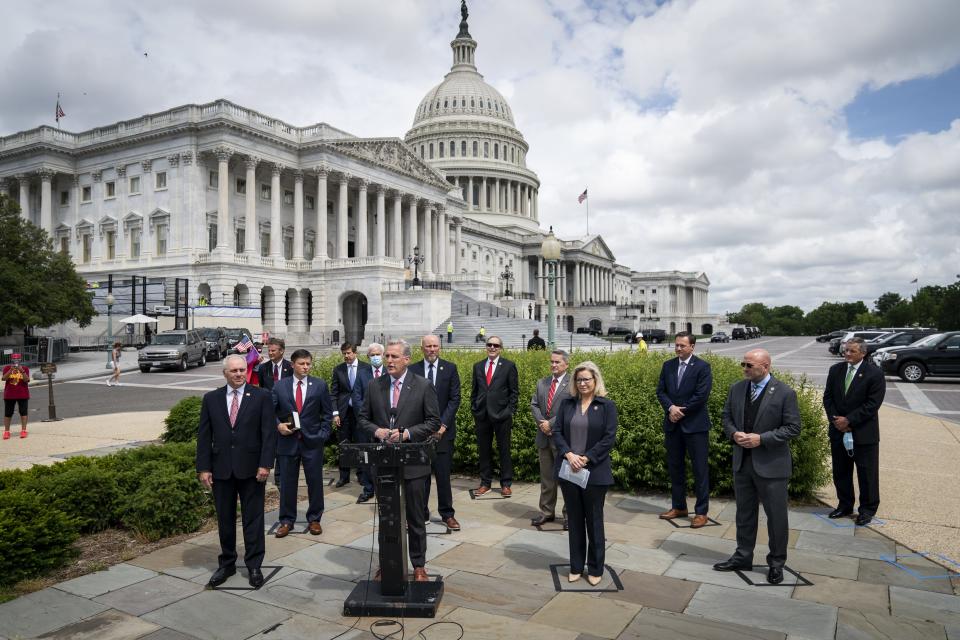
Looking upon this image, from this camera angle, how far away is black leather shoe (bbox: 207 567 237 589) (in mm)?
6594

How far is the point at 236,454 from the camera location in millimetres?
6781

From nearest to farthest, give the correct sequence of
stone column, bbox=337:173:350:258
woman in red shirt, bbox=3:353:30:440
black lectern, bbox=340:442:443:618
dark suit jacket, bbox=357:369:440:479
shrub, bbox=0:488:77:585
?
black lectern, bbox=340:442:443:618 < shrub, bbox=0:488:77:585 < dark suit jacket, bbox=357:369:440:479 < woman in red shirt, bbox=3:353:30:440 < stone column, bbox=337:173:350:258

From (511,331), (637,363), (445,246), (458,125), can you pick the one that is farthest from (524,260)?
(637,363)

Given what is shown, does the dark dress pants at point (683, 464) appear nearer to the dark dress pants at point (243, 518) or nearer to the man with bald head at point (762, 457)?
the man with bald head at point (762, 457)

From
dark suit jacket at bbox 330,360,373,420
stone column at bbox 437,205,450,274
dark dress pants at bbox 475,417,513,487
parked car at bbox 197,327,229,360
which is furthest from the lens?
stone column at bbox 437,205,450,274

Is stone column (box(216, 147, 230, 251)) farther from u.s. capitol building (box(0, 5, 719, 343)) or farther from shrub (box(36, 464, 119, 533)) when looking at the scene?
shrub (box(36, 464, 119, 533))

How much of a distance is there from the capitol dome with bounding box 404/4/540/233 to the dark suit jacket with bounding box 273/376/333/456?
350 feet

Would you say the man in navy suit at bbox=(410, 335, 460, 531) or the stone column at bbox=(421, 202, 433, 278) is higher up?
the stone column at bbox=(421, 202, 433, 278)

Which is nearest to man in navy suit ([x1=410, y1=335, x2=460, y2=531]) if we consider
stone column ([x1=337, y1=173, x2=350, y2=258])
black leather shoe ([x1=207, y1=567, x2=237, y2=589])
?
black leather shoe ([x1=207, y1=567, x2=237, y2=589])

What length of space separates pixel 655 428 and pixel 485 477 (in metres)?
2.61

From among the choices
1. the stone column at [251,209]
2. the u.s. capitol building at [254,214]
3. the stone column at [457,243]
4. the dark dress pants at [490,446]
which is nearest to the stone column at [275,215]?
the u.s. capitol building at [254,214]

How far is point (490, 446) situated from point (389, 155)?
62.4 metres

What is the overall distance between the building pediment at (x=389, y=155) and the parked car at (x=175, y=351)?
29.6 metres

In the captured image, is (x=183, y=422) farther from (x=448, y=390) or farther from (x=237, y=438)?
(x=237, y=438)
